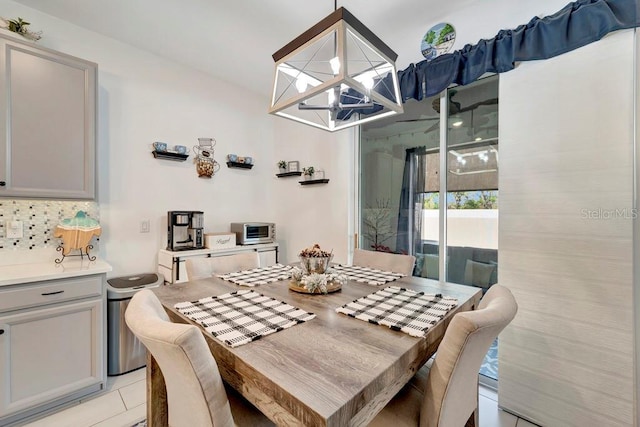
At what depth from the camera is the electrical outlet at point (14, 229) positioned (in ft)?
6.55

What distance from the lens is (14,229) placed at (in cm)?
201

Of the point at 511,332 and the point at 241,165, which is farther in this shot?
the point at 241,165

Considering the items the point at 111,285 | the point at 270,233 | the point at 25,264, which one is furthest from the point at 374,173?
the point at 25,264

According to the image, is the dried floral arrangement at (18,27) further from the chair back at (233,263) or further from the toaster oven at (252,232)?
the toaster oven at (252,232)

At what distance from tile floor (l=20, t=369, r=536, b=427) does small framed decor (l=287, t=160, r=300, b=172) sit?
8.33 feet

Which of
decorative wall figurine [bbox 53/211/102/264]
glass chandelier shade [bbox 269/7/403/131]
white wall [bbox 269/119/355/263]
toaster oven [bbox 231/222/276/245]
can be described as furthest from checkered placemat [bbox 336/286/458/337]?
decorative wall figurine [bbox 53/211/102/264]

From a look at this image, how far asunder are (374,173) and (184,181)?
205cm

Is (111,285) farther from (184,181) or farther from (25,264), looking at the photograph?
(184,181)

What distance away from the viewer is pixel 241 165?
3408mm

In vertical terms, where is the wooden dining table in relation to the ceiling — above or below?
below

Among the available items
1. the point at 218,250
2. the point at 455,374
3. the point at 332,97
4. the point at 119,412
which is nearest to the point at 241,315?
the point at 455,374

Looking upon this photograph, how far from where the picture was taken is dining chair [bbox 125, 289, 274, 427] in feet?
2.47

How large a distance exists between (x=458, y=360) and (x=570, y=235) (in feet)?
4.21

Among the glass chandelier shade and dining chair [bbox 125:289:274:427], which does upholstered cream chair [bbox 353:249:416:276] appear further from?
dining chair [bbox 125:289:274:427]
